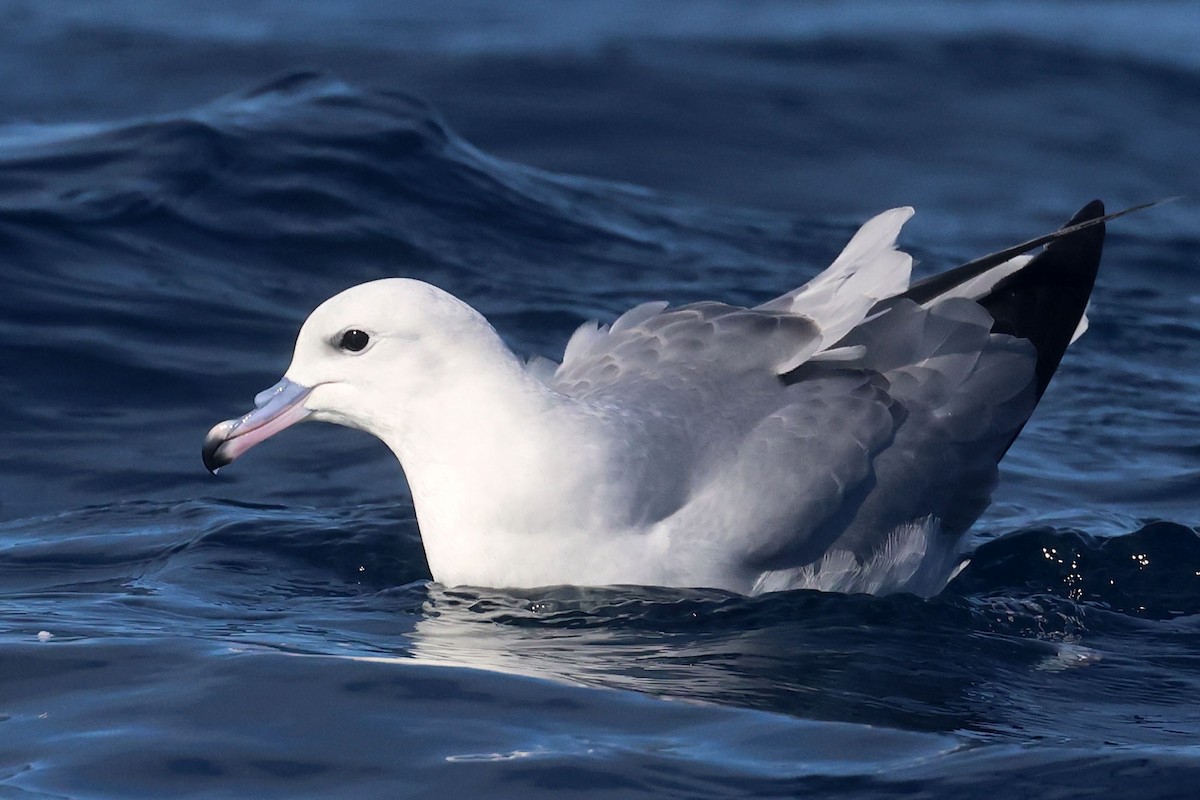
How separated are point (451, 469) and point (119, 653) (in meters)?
1.07

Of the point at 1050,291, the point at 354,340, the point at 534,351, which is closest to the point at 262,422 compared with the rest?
the point at 354,340

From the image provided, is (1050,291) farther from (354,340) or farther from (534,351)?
(534,351)

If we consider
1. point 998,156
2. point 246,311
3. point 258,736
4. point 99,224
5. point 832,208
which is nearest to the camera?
point 258,736

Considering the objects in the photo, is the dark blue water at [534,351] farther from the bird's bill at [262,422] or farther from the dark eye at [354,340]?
the dark eye at [354,340]

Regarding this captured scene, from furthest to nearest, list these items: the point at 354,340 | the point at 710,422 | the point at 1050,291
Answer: the point at 1050,291 → the point at 710,422 → the point at 354,340

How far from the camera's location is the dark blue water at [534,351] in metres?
4.33

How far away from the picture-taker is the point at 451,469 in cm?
533

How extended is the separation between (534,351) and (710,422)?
3264 mm

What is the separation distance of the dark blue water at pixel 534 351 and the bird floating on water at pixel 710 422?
179mm

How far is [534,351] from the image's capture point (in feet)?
28.5

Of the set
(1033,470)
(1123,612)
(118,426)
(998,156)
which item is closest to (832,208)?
(998,156)

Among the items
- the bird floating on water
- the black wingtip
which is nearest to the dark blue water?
the bird floating on water

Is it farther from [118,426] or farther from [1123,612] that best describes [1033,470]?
[118,426]

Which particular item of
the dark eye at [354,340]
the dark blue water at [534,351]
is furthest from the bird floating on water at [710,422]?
the dark blue water at [534,351]
